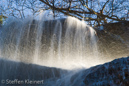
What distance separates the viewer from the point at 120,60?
2.21 meters

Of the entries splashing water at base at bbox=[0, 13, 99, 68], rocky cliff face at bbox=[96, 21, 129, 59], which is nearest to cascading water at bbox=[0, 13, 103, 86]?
splashing water at base at bbox=[0, 13, 99, 68]

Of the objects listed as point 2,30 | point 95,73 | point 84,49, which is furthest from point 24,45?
point 95,73

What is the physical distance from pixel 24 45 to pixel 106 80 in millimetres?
4035

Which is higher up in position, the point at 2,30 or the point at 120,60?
the point at 2,30

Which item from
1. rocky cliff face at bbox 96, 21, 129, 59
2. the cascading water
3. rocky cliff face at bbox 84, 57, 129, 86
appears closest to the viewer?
rocky cliff face at bbox 84, 57, 129, 86

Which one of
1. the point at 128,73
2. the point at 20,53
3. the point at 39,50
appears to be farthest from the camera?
the point at 39,50

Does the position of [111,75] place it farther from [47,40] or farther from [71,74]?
[47,40]

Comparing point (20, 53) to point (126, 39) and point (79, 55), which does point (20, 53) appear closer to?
point (79, 55)

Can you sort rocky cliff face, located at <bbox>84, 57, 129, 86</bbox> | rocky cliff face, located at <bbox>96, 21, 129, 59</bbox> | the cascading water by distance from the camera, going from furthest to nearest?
rocky cliff face, located at <bbox>96, 21, 129, 59</bbox>, the cascading water, rocky cliff face, located at <bbox>84, 57, 129, 86</bbox>

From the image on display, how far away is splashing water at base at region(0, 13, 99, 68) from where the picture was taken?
528 centimetres

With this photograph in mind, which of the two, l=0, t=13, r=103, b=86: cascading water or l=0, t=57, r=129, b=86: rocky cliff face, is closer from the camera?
l=0, t=57, r=129, b=86: rocky cliff face

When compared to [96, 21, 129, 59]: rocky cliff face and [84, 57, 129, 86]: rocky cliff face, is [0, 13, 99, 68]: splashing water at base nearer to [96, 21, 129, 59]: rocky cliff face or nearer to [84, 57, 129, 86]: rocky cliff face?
[96, 21, 129, 59]: rocky cliff face

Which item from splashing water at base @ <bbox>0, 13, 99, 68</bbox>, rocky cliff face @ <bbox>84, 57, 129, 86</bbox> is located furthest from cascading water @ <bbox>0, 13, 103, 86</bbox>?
rocky cliff face @ <bbox>84, 57, 129, 86</bbox>

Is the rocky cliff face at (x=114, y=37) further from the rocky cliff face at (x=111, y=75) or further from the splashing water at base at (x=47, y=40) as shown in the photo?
the rocky cliff face at (x=111, y=75)
